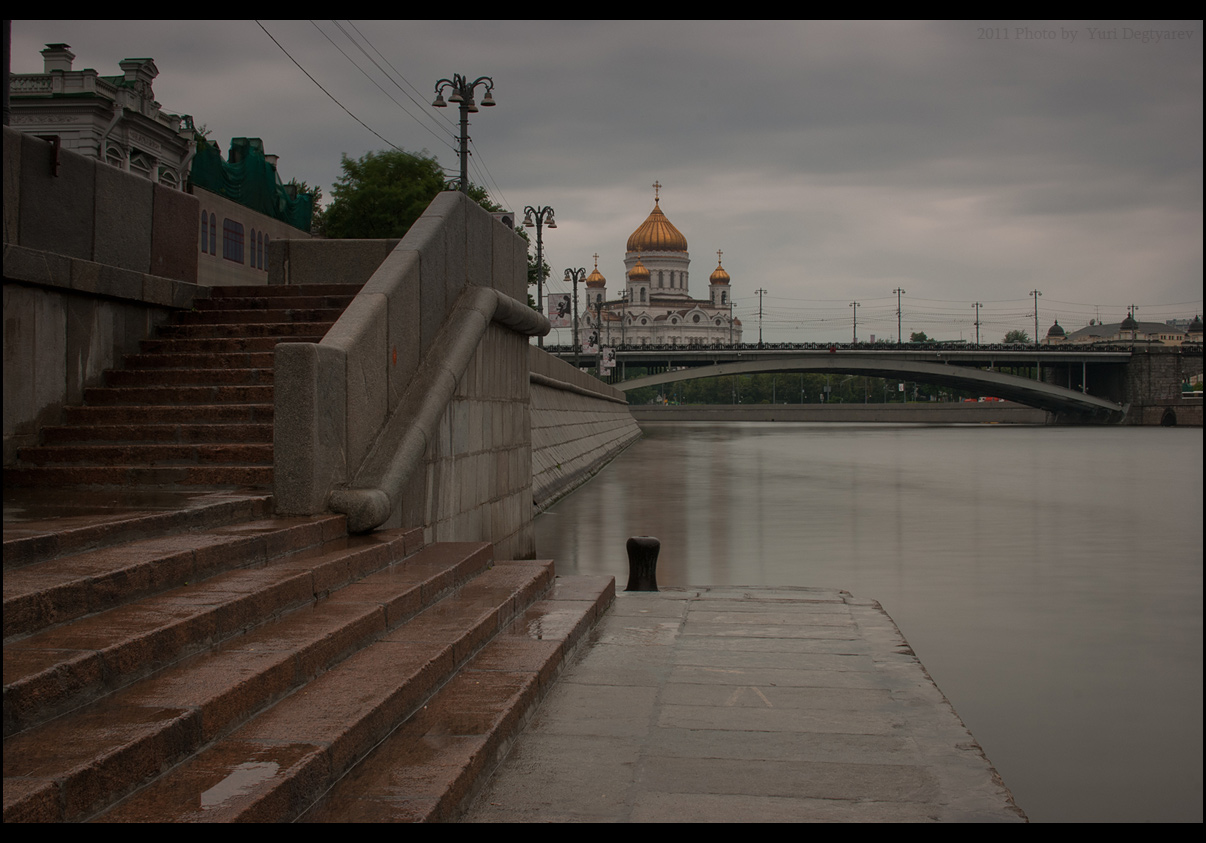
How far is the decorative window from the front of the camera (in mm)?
27500

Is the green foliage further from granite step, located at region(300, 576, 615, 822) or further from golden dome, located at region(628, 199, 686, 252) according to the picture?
golden dome, located at region(628, 199, 686, 252)

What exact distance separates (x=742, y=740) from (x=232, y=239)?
26624mm

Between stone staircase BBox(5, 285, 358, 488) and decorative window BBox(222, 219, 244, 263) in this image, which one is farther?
decorative window BBox(222, 219, 244, 263)

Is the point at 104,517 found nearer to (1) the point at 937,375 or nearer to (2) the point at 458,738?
(2) the point at 458,738

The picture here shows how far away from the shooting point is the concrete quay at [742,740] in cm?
366

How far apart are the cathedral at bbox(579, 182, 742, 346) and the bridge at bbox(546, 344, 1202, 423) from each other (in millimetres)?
66713

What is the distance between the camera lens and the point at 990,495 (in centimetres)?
2338

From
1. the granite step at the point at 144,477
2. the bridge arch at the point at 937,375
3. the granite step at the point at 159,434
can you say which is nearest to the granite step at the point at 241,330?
the granite step at the point at 159,434

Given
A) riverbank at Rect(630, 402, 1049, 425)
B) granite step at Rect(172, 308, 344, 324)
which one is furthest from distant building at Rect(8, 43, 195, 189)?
riverbank at Rect(630, 402, 1049, 425)

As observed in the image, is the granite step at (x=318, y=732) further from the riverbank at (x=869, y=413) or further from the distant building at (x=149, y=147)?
the riverbank at (x=869, y=413)

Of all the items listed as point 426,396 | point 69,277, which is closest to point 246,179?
point 69,277
